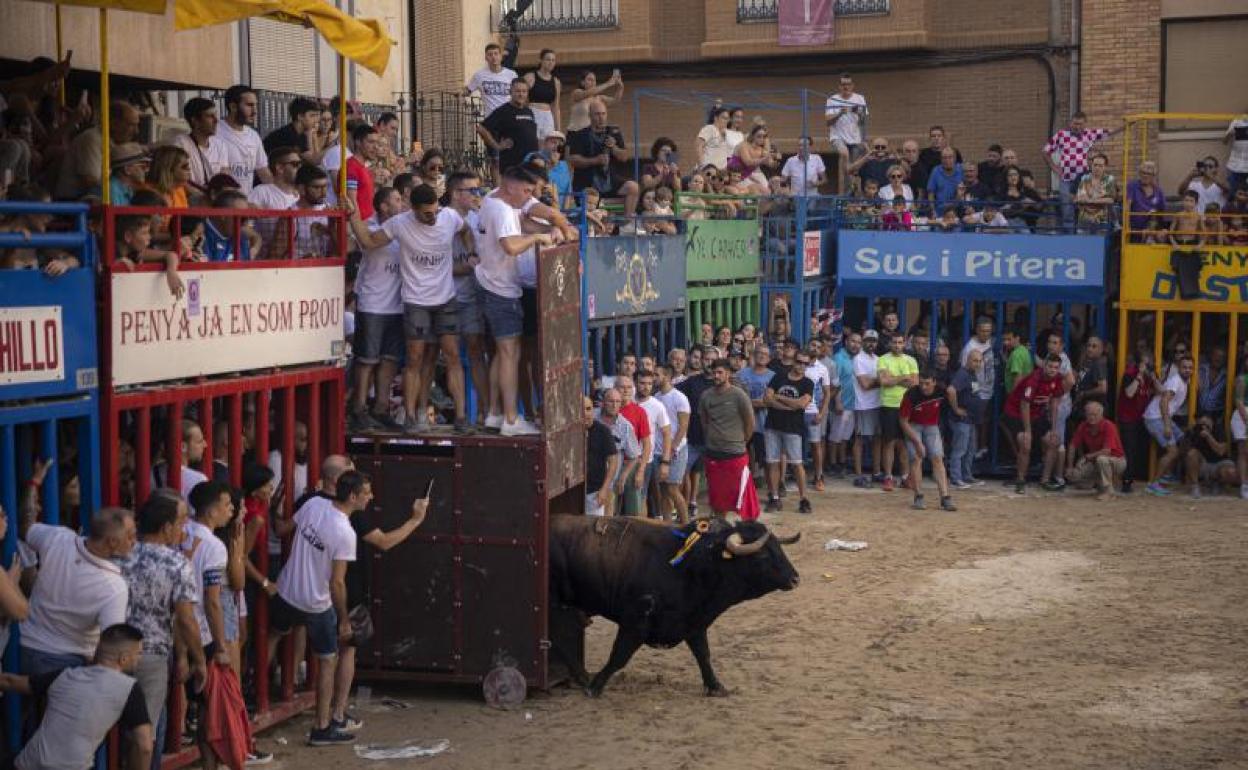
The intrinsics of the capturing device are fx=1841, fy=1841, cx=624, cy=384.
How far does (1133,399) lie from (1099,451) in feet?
3.00

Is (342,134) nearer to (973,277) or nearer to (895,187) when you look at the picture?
(973,277)

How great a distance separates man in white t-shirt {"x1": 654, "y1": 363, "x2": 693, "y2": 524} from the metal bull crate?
5974 mm

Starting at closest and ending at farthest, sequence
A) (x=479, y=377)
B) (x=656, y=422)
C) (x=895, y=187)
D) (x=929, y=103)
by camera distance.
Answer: (x=479, y=377), (x=656, y=422), (x=895, y=187), (x=929, y=103)

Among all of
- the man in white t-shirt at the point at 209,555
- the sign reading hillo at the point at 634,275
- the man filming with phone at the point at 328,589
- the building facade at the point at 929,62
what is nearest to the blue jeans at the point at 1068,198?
the building facade at the point at 929,62

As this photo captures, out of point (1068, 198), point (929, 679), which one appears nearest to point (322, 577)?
point (929, 679)

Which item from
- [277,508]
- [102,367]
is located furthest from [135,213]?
[277,508]

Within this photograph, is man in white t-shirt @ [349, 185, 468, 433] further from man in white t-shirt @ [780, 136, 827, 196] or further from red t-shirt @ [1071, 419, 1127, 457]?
man in white t-shirt @ [780, 136, 827, 196]

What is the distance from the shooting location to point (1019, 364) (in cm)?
2525

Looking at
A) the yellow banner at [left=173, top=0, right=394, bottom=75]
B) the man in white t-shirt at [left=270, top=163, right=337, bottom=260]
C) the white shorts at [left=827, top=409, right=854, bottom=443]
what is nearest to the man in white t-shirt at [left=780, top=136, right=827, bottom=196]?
the white shorts at [left=827, top=409, right=854, bottom=443]

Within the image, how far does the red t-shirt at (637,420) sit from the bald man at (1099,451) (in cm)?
791

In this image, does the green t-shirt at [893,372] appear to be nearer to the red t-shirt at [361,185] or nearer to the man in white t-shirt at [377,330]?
the red t-shirt at [361,185]

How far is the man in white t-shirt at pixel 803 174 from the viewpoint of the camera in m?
27.7

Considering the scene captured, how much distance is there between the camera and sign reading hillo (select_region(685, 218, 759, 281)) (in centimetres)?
2386

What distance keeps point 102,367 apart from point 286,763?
301 centimetres
